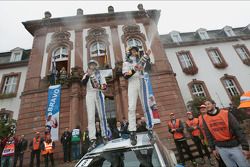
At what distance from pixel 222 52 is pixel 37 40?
22819mm

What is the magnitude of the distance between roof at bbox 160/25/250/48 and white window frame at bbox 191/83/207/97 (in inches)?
249

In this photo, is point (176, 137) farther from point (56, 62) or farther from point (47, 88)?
point (56, 62)

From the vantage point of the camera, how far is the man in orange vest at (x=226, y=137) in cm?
360

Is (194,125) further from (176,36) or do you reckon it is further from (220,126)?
(176,36)

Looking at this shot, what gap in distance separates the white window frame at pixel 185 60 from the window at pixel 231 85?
417 centimetres

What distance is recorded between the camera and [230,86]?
68.3 feet

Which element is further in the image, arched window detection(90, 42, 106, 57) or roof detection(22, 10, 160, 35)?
roof detection(22, 10, 160, 35)

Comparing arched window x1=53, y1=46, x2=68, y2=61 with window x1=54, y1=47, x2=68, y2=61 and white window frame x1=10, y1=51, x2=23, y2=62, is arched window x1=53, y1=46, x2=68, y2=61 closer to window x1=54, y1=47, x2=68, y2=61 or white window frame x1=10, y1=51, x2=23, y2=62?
window x1=54, y1=47, x2=68, y2=61

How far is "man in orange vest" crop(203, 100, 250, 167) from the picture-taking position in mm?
3602

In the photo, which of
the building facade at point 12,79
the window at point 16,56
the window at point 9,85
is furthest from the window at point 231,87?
the window at point 16,56

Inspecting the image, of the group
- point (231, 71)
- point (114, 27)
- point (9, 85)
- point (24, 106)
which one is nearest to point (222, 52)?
point (231, 71)

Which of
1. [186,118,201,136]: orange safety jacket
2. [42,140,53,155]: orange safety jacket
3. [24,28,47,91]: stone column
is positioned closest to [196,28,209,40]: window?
[24,28,47,91]: stone column

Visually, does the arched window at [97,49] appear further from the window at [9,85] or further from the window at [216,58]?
the window at [216,58]

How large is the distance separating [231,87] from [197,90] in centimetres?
424
